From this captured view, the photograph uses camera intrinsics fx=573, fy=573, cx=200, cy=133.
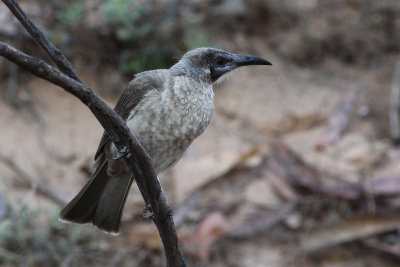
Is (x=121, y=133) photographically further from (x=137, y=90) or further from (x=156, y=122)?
(x=137, y=90)

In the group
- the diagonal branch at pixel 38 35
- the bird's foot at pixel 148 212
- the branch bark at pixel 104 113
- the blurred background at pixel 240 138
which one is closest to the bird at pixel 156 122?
the bird's foot at pixel 148 212

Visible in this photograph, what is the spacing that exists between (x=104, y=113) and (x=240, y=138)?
158 inches

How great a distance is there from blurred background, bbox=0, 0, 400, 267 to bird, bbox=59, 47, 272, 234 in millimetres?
1212

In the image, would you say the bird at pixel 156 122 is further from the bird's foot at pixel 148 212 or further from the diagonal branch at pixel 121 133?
the diagonal branch at pixel 121 133

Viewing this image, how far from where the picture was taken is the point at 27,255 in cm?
445

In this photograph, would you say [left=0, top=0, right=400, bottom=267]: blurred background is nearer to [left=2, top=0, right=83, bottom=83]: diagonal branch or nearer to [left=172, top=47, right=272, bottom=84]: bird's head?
[left=172, top=47, right=272, bottom=84]: bird's head

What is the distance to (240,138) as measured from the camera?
6.02 meters

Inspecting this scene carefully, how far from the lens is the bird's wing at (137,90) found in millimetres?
3362

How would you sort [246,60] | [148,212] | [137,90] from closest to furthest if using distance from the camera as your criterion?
1. [148,212]
2. [137,90]
3. [246,60]

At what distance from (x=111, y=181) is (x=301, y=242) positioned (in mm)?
2021

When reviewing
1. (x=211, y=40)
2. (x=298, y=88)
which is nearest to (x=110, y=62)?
(x=211, y=40)

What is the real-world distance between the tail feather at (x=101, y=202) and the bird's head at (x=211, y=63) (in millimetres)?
787

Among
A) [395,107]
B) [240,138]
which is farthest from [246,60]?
[395,107]

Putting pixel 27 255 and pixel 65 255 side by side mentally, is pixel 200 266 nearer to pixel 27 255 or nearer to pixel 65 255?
pixel 65 255
